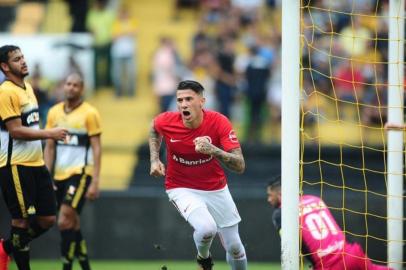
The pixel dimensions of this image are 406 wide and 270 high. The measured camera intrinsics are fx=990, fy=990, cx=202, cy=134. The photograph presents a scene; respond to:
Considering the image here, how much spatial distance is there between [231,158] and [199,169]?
2.05ft

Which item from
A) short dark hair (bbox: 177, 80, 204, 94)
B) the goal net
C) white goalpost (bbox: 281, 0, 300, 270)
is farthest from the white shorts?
the goal net

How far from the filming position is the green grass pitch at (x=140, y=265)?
1390cm

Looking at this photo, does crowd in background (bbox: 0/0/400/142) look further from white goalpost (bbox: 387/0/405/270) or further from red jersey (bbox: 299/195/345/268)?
red jersey (bbox: 299/195/345/268)

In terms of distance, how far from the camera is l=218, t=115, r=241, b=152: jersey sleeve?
9.70 metres

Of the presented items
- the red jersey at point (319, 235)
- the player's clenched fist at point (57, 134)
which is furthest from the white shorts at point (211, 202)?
the player's clenched fist at point (57, 134)

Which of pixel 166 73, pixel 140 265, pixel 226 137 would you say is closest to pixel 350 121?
pixel 166 73

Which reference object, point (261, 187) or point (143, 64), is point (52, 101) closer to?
point (143, 64)

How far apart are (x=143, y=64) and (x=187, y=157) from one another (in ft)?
34.2

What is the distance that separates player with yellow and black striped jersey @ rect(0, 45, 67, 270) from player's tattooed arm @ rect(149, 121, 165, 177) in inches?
34.6

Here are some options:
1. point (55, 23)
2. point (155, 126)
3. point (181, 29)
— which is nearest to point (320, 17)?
A: point (181, 29)

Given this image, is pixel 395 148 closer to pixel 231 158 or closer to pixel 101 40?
pixel 231 158

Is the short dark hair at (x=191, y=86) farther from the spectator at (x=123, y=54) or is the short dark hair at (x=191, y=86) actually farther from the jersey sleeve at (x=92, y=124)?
the spectator at (x=123, y=54)

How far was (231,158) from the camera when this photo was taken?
9430 millimetres

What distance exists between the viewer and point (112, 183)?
16.3 m
